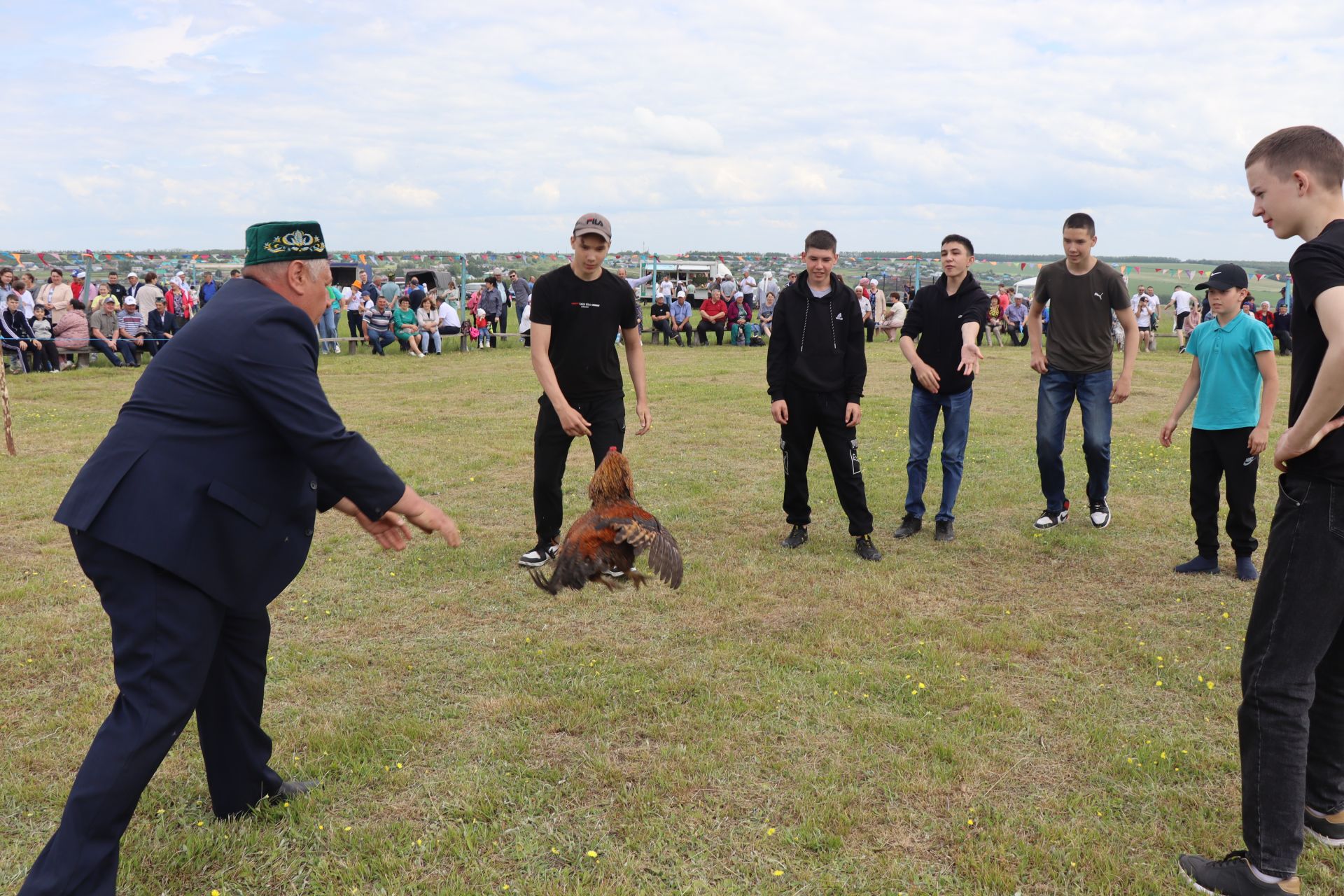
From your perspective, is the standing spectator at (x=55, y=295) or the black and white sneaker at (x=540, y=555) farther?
the standing spectator at (x=55, y=295)

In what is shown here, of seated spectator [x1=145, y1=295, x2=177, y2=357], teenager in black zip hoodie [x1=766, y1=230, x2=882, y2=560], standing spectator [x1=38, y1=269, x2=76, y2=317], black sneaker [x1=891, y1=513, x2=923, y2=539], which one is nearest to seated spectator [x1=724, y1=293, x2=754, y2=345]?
seated spectator [x1=145, y1=295, x2=177, y2=357]

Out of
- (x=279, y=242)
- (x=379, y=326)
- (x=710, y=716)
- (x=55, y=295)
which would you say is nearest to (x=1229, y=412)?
(x=710, y=716)

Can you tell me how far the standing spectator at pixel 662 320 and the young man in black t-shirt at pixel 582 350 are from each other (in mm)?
18845

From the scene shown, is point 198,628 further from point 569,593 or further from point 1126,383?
point 1126,383

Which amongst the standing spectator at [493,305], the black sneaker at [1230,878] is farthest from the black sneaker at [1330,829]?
the standing spectator at [493,305]

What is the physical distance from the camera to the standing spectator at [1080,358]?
7.07 m

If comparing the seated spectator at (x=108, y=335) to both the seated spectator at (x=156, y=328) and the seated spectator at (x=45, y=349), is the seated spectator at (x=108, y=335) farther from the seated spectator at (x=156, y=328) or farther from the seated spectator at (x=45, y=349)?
the seated spectator at (x=45, y=349)

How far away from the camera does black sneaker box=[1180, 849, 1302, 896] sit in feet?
9.60

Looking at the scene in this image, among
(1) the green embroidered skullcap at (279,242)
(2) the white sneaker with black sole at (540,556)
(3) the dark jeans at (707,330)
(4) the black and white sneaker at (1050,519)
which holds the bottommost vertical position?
(2) the white sneaker with black sole at (540,556)

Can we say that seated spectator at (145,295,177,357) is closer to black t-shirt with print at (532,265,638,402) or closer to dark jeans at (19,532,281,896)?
black t-shirt with print at (532,265,638,402)

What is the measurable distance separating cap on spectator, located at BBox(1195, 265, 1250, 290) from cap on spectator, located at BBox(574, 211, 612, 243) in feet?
13.3

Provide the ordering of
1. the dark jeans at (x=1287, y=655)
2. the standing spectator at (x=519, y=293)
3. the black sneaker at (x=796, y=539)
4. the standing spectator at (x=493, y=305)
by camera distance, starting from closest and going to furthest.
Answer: the dark jeans at (x=1287, y=655)
the black sneaker at (x=796, y=539)
the standing spectator at (x=493, y=305)
the standing spectator at (x=519, y=293)

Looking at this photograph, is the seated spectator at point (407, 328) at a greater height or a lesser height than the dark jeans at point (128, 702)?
greater

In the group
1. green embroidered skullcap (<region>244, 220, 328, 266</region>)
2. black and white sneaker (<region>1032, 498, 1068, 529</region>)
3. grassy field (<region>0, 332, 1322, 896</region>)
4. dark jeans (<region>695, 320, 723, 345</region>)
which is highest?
green embroidered skullcap (<region>244, 220, 328, 266</region>)
